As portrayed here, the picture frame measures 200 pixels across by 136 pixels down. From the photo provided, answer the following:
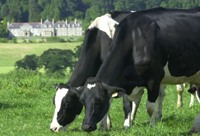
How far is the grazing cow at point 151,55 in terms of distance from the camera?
9.62 meters

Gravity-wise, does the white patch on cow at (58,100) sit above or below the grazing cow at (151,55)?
A: below

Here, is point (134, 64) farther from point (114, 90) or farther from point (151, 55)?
point (114, 90)

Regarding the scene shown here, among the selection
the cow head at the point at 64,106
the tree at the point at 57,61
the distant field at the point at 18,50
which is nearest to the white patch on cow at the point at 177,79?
the cow head at the point at 64,106

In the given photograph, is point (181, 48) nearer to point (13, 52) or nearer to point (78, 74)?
point (78, 74)

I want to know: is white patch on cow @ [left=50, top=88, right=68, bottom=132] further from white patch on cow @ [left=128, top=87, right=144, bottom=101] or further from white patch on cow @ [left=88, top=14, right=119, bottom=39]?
white patch on cow @ [left=88, top=14, right=119, bottom=39]

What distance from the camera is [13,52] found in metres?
113

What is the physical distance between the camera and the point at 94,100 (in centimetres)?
898

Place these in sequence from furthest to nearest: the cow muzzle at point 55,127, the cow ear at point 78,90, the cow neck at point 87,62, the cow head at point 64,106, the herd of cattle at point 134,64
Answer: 1. the cow neck at point 87,62
2. the cow muzzle at point 55,127
3. the cow head at point 64,106
4. the cow ear at point 78,90
5. the herd of cattle at point 134,64

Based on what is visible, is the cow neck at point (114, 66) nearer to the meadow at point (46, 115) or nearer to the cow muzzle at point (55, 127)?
the meadow at point (46, 115)

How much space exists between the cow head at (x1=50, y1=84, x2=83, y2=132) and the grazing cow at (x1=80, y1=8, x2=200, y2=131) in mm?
907

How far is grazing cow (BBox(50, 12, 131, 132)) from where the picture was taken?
1022 centimetres

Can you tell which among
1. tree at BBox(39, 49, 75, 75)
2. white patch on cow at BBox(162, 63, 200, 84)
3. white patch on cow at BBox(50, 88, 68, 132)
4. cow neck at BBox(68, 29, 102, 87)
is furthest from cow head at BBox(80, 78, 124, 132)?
tree at BBox(39, 49, 75, 75)

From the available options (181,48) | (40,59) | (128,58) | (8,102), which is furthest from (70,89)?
(40,59)

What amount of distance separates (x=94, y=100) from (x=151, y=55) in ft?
4.73
